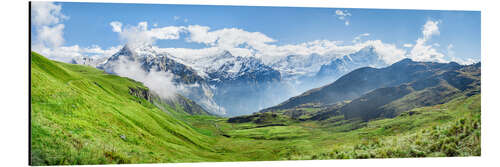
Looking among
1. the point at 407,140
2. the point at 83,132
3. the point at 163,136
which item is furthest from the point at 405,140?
the point at 83,132

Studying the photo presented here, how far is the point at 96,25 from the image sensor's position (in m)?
18.8

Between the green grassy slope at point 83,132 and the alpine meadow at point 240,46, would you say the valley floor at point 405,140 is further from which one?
the green grassy slope at point 83,132

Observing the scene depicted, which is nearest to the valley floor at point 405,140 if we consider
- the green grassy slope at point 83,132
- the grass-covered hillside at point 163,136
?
the grass-covered hillside at point 163,136

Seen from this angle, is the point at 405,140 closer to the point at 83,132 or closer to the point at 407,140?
the point at 407,140

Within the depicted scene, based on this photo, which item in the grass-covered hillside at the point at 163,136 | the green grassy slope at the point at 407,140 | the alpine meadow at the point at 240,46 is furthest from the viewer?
the green grassy slope at the point at 407,140

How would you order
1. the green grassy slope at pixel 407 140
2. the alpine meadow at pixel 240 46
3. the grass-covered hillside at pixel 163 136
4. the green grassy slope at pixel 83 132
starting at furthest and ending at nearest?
the green grassy slope at pixel 407 140, the alpine meadow at pixel 240 46, the grass-covered hillside at pixel 163 136, the green grassy slope at pixel 83 132

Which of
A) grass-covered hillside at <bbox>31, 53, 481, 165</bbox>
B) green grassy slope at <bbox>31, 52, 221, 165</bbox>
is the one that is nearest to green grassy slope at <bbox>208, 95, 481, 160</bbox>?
grass-covered hillside at <bbox>31, 53, 481, 165</bbox>

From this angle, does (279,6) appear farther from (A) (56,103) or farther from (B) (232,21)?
(A) (56,103)

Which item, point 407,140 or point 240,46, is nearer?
point 407,140

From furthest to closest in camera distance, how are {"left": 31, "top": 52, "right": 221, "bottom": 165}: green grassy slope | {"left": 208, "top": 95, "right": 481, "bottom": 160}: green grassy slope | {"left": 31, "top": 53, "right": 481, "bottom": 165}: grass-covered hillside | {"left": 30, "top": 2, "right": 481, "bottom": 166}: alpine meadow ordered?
{"left": 208, "top": 95, "right": 481, "bottom": 160}: green grassy slope, {"left": 30, "top": 2, "right": 481, "bottom": 166}: alpine meadow, {"left": 31, "top": 53, "right": 481, "bottom": 165}: grass-covered hillside, {"left": 31, "top": 52, "right": 221, "bottom": 165}: green grassy slope

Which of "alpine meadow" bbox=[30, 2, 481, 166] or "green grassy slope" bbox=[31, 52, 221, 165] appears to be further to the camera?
"alpine meadow" bbox=[30, 2, 481, 166]

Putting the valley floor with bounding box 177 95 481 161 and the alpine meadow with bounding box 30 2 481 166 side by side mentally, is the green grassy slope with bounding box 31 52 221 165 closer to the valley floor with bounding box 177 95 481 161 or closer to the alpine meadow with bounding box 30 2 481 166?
the alpine meadow with bounding box 30 2 481 166

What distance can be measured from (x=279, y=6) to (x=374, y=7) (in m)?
6.50
